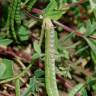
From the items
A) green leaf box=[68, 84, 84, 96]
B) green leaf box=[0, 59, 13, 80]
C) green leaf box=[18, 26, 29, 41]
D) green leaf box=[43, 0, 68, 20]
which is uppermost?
green leaf box=[43, 0, 68, 20]

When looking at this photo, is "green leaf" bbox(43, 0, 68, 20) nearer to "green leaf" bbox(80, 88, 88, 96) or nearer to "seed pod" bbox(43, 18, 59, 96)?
"seed pod" bbox(43, 18, 59, 96)

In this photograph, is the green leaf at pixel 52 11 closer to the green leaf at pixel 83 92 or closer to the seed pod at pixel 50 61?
the seed pod at pixel 50 61

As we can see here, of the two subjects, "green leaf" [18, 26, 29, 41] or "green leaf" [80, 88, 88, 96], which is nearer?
"green leaf" [80, 88, 88, 96]

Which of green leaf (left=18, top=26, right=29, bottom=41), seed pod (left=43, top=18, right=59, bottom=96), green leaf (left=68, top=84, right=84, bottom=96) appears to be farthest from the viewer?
green leaf (left=18, top=26, right=29, bottom=41)

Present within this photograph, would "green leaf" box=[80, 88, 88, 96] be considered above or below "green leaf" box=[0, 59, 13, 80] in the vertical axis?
below

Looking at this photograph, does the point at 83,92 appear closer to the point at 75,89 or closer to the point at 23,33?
the point at 75,89

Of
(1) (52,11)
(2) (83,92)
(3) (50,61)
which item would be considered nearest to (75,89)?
(2) (83,92)

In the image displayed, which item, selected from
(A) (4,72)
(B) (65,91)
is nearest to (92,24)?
(B) (65,91)

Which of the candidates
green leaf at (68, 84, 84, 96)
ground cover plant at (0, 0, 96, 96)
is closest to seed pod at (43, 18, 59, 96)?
ground cover plant at (0, 0, 96, 96)
